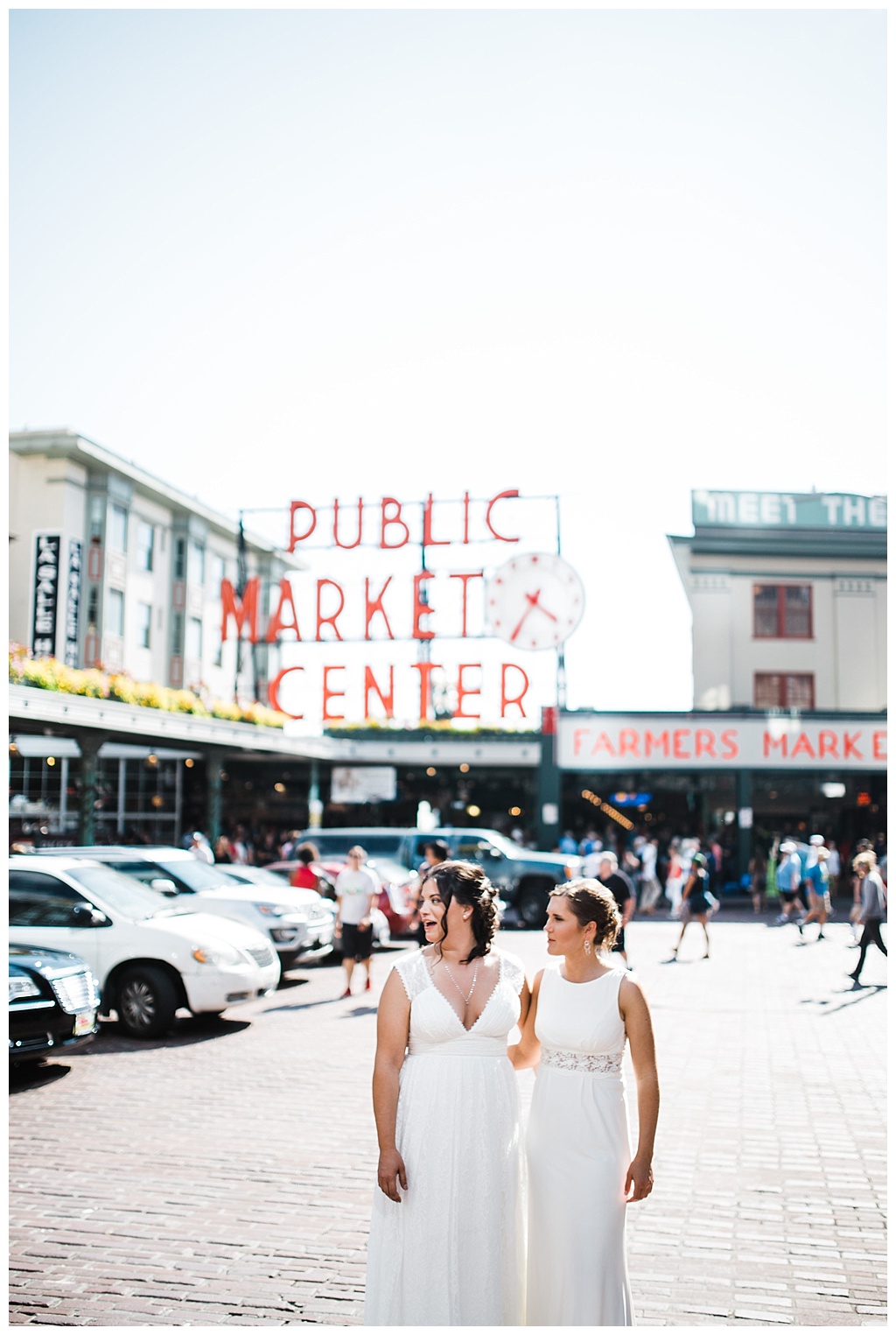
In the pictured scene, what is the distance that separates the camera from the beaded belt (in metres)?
4.05

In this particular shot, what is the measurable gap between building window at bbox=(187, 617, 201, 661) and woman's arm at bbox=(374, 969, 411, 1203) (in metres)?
42.0

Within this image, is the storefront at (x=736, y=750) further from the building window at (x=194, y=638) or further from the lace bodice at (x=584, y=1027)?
the lace bodice at (x=584, y=1027)

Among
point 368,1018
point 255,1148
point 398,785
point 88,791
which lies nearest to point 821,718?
point 398,785

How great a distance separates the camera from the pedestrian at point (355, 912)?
45.2 ft

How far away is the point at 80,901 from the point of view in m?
11.5

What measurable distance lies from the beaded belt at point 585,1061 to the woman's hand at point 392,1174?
63 centimetres

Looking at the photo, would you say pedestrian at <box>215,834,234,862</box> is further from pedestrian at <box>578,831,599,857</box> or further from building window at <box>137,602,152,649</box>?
building window at <box>137,602,152,649</box>

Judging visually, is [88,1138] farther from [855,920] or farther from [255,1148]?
[855,920]

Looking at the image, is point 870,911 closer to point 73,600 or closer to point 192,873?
point 192,873

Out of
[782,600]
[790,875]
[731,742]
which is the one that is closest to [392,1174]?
[790,875]

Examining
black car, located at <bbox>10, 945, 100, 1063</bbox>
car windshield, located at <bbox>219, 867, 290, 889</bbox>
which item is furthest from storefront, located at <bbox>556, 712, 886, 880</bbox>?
black car, located at <bbox>10, 945, 100, 1063</bbox>

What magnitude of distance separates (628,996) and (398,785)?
107ft

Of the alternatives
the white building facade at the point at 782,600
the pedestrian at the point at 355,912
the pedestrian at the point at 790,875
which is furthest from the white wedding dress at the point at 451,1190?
the white building facade at the point at 782,600

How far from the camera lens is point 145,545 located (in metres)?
43.4
